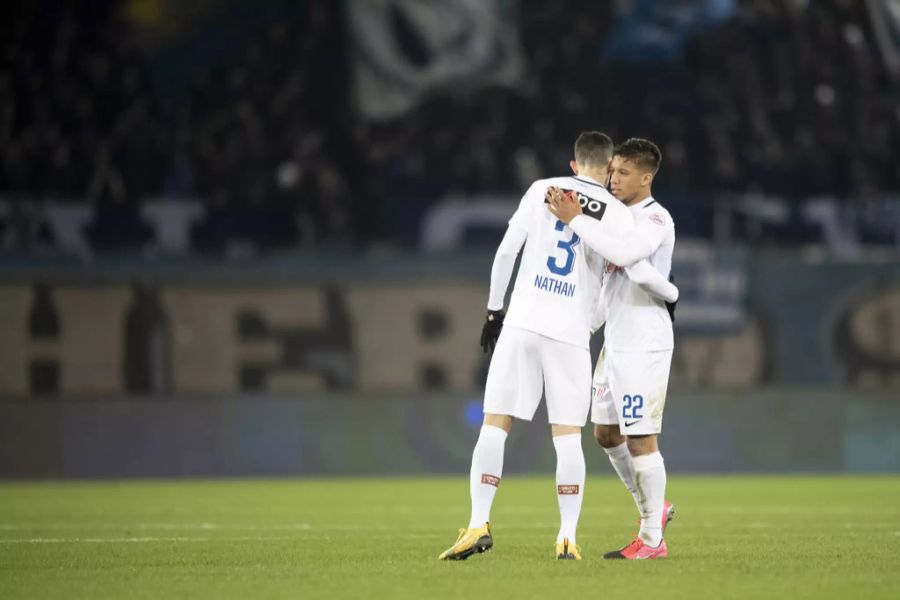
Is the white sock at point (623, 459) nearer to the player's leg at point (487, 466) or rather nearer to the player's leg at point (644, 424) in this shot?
the player's leg at point (644, 424)

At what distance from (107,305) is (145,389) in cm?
114

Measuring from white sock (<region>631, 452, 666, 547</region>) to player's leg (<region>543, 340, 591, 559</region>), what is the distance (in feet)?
1.17

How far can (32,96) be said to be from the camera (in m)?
21.2

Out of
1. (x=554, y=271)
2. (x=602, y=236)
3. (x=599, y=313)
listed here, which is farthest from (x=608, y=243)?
(x=599, y=313)

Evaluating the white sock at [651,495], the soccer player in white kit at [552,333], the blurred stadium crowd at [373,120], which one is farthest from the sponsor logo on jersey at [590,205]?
the blurred stadium crowd at [373,120]

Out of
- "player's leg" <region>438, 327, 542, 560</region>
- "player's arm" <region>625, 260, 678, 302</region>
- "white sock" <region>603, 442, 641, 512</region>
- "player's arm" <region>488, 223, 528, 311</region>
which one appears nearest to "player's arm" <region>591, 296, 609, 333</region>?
"player's arm" <region>625, 260, 678, 302</region>

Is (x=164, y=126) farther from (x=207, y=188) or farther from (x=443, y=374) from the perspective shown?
(x=443, y=374)

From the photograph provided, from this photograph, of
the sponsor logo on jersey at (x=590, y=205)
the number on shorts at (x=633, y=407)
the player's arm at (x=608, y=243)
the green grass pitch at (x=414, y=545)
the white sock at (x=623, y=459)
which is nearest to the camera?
the green grass pitch at (x=414, y=545)

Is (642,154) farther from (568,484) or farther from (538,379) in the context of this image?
(568,484)

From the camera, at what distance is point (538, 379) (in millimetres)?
8086

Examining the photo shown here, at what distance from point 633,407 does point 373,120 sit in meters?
14.6

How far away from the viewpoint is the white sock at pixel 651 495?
8.14m

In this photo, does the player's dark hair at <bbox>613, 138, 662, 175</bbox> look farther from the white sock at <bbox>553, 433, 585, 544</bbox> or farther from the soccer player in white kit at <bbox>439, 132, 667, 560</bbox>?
the white sock at <bbox>553, 433, 585, 544</bbox>

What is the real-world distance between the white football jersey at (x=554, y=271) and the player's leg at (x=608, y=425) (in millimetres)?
338
